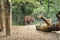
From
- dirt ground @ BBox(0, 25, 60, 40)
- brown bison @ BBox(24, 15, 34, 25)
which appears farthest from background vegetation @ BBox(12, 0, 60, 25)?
dirt ground @ BBox(0, 25, 60, 40)

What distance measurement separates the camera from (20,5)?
13.3 meters

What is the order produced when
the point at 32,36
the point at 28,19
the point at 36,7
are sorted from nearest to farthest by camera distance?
the point at 32,36
the point at 28,19
the point at 36,7

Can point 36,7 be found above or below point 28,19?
above

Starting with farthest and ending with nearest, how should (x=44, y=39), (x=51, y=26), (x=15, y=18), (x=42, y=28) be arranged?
(x=15, y=18), (x=42, y=28), (x=51, y=26), (x=44, y=39)

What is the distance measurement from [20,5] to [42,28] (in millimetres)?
6391

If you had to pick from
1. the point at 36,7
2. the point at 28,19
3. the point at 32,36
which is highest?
the point at 36,7

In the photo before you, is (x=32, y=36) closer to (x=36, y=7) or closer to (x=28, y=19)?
(x=28, y=19)

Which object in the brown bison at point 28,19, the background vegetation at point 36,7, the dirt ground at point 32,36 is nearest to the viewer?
the dirt ground at point 32,36

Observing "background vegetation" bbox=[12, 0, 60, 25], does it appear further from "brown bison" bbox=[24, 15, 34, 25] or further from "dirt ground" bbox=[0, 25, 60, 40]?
"dirt ground" bbox=[0, 25, 60, 40]

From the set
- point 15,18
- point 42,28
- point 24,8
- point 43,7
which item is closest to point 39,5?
point 43,7

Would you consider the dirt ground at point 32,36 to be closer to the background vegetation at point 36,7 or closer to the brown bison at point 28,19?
the brown bison at point 28,19

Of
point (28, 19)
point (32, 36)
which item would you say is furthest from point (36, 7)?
point (32, 36)

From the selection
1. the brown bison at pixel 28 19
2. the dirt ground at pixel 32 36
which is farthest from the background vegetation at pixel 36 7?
the dirt ground at pixel 32 36

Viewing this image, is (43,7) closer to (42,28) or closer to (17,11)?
(17,11)
